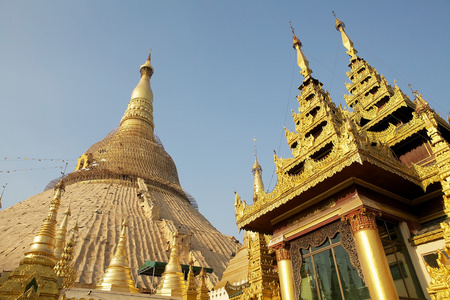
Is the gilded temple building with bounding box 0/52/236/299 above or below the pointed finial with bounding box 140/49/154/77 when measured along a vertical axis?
below

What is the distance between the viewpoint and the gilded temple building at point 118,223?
1417cm

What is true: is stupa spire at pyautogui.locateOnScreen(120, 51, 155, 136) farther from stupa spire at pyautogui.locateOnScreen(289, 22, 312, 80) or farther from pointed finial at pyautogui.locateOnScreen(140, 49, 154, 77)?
stupa spire at pyautogui.locateOnScreen(289, 22, 312, 80)

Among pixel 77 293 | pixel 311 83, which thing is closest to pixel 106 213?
pixel 77 293

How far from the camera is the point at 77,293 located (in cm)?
1136

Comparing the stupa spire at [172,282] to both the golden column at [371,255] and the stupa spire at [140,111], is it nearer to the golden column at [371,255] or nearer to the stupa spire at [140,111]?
the golden column at [371,255]

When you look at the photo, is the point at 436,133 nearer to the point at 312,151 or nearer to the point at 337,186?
the point at 337,186

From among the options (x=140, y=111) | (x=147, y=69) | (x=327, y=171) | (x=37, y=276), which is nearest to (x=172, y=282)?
(x=37, y=276)

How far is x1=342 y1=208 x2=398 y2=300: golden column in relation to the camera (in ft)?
17.6

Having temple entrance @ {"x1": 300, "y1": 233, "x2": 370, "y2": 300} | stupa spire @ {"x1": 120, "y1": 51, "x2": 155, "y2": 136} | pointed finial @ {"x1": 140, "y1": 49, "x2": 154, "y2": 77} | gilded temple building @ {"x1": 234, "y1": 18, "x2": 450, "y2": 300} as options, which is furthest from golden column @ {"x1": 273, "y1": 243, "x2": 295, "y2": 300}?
pointed finial @ {"x1": 140, "y1": 49, "x2": 154, "y2": 77}

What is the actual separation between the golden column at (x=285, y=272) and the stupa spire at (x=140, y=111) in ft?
148

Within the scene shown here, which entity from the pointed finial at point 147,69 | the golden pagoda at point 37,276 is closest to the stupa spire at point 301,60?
the golden pagoda at point 37,276

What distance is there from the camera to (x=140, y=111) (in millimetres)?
52500

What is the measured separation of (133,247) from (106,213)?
6.72 metres

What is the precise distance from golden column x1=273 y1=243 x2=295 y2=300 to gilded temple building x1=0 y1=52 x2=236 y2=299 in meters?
5.36
